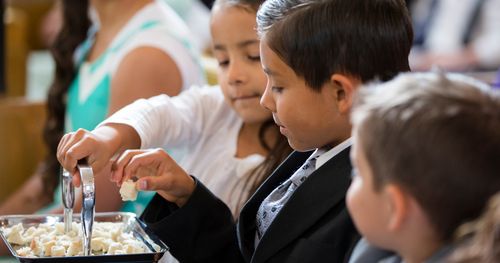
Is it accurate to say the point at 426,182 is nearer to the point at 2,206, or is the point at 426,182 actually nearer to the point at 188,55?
the point at 188,55

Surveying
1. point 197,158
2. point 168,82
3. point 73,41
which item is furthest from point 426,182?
point 73,41

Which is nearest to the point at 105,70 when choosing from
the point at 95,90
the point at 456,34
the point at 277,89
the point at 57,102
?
the point at 95,90

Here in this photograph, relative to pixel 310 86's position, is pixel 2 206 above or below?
below

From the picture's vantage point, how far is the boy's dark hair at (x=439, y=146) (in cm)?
74

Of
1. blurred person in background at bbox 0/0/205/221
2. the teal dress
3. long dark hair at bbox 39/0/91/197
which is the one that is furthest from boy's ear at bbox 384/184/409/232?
long dark hair at bbox 39/0/91/197

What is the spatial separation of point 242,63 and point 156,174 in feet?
1.03

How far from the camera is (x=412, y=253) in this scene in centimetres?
79

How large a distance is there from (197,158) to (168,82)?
219mm

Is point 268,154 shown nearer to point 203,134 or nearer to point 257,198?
point 203,134

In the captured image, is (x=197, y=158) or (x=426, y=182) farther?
(x=197, y=158)

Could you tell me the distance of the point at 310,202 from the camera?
1.02m

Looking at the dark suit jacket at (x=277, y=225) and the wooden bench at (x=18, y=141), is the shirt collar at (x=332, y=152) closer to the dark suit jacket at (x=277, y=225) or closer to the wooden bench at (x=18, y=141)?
the dark suit jacket at (x=277, y=225)

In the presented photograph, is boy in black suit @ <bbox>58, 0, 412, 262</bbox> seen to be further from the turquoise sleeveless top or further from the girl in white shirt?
the turquoise sleeveless top

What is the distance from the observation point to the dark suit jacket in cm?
100
